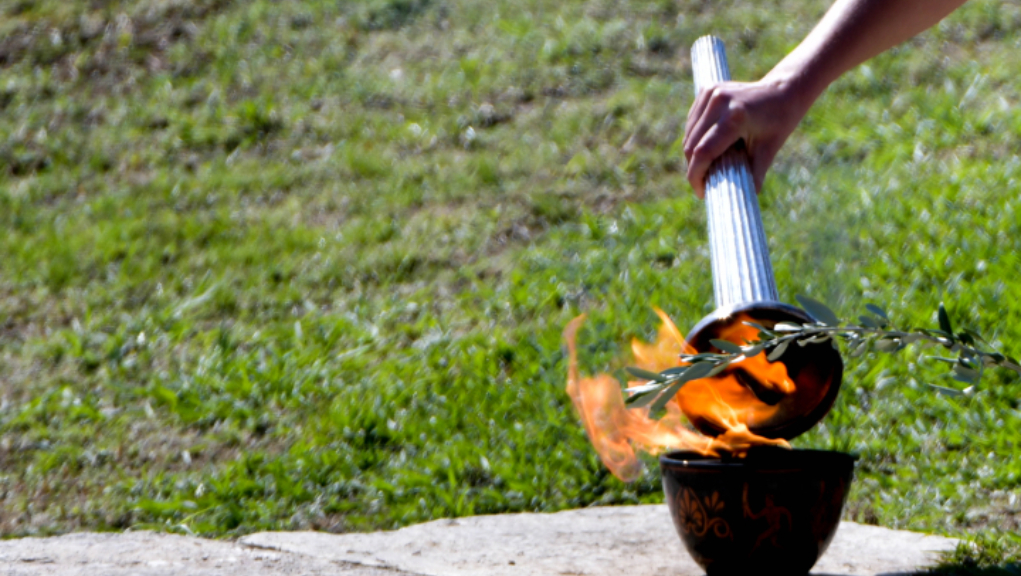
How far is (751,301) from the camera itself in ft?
6.31

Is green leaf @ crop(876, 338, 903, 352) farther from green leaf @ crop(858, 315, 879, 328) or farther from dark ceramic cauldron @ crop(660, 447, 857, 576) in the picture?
dark ceramic cauldron @ crop(660, 447, 857, 576)

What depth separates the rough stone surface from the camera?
7.45 feet

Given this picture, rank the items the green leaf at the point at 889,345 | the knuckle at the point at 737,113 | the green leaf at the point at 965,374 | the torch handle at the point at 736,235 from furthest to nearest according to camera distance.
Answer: the knuckle at the point at 737,113, the torch handle at the point at 736,235, the green leaf at the point at 889,345, the green leaf at the point at 965,374

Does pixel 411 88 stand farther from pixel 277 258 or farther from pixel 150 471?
pixel 150 471

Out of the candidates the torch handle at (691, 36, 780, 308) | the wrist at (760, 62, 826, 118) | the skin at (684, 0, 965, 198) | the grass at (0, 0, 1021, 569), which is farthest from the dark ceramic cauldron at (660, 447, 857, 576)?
the wrist at (760, 62, 826, 118)

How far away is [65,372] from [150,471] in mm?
947

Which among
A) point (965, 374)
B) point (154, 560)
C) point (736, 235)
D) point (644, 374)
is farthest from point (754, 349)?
point (154, 560)

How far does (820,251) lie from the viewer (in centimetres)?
436

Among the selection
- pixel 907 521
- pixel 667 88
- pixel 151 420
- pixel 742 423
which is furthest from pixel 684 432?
pixel 667 88

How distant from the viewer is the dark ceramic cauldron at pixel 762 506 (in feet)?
6.41

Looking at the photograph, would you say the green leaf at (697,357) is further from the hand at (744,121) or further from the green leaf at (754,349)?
the hand at (744,121)

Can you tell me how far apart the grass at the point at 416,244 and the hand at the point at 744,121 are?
42.3 inches

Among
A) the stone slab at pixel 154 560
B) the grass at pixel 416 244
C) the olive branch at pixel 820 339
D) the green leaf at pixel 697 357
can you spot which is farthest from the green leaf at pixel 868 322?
the stone slab at pixel 154 560

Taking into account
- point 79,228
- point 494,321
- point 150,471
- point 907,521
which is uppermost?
point 79,228
